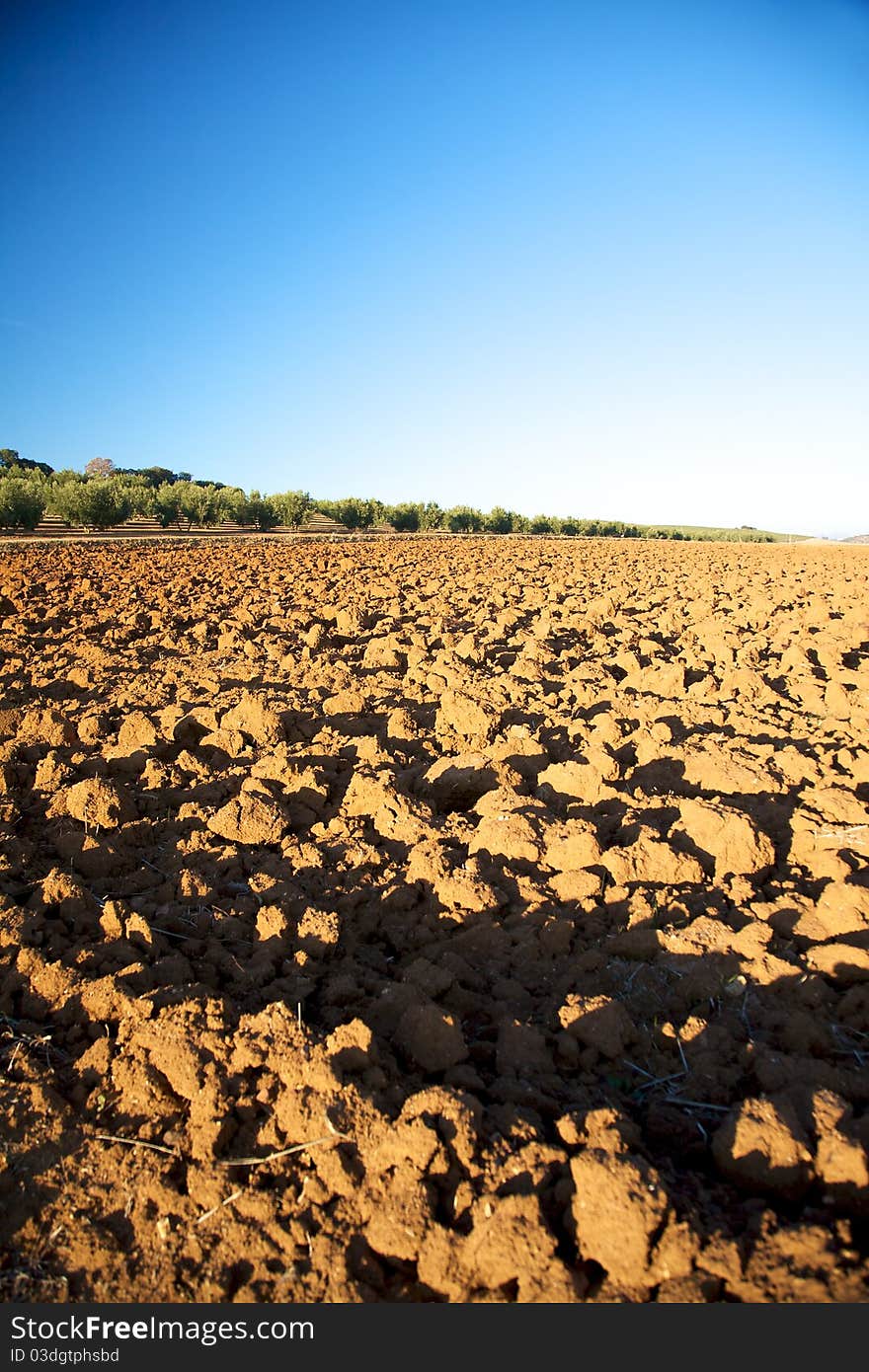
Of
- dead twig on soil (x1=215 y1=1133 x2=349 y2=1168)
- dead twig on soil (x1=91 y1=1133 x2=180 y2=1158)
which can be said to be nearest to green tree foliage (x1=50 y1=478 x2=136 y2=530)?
dead twig on soil (x1=91 y1=1133 x2=180 y2=1158)

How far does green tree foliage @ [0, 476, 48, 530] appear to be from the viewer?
29516mm

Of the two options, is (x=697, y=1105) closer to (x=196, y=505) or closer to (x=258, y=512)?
(x=196, y=505)

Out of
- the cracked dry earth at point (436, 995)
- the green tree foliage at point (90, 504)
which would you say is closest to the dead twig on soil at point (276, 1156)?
the cracked dry earth at point (436, 995)

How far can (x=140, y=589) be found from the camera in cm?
1225

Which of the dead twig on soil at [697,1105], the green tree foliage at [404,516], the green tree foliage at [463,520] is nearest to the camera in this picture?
the dead twig on soil at [697,1105]

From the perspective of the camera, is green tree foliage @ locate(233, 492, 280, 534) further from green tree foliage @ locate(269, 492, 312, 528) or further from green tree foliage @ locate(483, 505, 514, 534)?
Result: green tree foliage @ locate(483, 505, 514, 534)

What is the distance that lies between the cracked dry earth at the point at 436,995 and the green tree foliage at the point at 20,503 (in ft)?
94.2

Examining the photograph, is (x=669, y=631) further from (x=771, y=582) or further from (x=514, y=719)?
(x=771, y=582)

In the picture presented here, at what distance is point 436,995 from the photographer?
2.59 metres

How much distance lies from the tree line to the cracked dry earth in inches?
1199

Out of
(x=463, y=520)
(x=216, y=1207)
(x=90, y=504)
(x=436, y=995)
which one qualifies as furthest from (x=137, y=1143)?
(x=463, y=520)

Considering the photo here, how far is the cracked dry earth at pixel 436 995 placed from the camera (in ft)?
5.57

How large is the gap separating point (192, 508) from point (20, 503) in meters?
12.4

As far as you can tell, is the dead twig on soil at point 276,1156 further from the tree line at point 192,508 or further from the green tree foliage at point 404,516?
the green tree foliage at point 404,516
